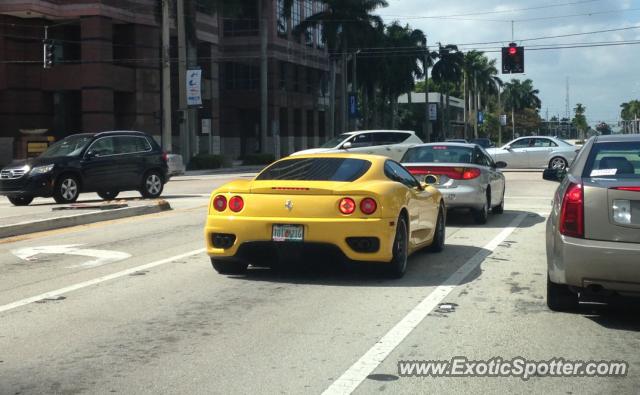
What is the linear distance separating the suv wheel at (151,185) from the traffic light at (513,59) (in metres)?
20.2

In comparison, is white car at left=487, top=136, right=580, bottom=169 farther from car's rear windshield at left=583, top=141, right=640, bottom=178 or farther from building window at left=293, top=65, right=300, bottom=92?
building window at left=293, top=65, right=300, bottom=92

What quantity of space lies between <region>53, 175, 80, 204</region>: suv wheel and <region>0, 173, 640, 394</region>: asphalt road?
810 centimetres

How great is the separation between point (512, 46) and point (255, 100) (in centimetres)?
3821

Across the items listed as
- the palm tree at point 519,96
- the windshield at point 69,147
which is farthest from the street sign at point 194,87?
the palm tree at point 519,96

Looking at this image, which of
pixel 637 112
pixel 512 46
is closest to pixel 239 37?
pixel 512 46

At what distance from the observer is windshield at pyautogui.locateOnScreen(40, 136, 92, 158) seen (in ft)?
65.2

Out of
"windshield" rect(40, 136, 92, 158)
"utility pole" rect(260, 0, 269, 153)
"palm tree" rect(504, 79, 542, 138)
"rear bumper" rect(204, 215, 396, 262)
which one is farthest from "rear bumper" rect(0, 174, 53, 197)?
"palm tree" rect(504, 79, 542, 138)

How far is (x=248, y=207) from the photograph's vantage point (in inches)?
344

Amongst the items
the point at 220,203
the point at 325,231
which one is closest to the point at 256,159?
the point at 220,203

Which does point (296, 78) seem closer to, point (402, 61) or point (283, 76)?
point (283, 76)

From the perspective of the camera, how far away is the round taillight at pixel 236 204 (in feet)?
29.0

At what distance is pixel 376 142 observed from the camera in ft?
100

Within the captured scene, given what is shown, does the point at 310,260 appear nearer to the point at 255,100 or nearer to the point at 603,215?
the point at 603,215

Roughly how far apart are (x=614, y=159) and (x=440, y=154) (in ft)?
26.0
